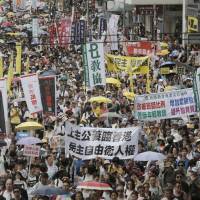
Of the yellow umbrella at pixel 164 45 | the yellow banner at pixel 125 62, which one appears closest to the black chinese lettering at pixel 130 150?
the yellow banner at pixel 125 62

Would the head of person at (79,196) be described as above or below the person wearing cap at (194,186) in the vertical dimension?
above

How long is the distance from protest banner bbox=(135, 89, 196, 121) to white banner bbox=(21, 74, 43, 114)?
10.3ft

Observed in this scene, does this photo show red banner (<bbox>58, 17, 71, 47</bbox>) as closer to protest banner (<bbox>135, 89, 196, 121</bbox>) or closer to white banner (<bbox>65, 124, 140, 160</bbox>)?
protest banner (<bbox>135, 89, 196, 121</bbox>)

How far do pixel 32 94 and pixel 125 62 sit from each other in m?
6.06

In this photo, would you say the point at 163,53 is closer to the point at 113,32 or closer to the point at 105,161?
the point at 113,32

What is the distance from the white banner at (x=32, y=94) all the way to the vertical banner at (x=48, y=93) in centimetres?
10

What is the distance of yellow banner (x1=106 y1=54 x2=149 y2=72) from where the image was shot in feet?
91.0

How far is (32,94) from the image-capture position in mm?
22312

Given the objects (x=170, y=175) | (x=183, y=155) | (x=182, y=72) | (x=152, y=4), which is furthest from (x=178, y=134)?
(x=152, y=4)

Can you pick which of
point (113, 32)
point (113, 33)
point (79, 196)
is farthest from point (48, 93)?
point (113, 32)

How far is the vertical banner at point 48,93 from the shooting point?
22000 mm

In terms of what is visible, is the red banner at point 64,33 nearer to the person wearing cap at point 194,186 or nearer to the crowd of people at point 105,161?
the crowd of people at point 105,161

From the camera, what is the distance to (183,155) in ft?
56.1

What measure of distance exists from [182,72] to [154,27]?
19.0m
